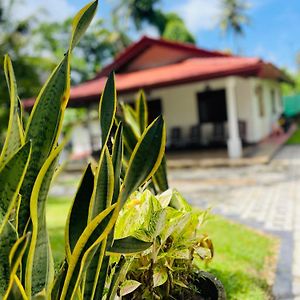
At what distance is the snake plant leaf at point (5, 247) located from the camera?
1.28 m

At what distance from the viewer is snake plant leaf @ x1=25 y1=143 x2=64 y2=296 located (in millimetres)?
1231

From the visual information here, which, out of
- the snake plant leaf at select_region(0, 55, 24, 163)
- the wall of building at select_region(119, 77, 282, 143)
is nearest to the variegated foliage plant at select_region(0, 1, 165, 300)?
the snake plant leaf at select_region(0, 55, 24, 163)

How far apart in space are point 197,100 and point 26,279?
12579 millimetres

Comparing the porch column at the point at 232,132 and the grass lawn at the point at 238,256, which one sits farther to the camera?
the porch column at the point at 232,132

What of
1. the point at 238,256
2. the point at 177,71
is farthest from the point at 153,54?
the point at 238,256

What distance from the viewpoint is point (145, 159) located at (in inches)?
52.5

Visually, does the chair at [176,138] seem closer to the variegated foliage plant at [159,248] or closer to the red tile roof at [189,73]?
the red tile roof at [189,73]

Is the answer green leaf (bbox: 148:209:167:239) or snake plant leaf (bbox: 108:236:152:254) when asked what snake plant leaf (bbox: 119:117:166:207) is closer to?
snake plant leaf (bbox: 108:236:152:254)

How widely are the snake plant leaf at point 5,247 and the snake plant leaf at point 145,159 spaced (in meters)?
0.39

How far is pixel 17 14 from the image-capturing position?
16.7m

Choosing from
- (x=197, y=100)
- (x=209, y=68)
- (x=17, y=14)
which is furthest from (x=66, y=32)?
(x=209, y=68)

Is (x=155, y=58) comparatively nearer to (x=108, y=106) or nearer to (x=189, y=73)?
(x=189, y=73)

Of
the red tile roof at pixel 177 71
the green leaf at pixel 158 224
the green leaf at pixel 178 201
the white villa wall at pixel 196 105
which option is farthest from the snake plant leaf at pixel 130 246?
the white villa wall at pixel 196 105

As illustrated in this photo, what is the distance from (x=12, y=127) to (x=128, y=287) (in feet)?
3.12
